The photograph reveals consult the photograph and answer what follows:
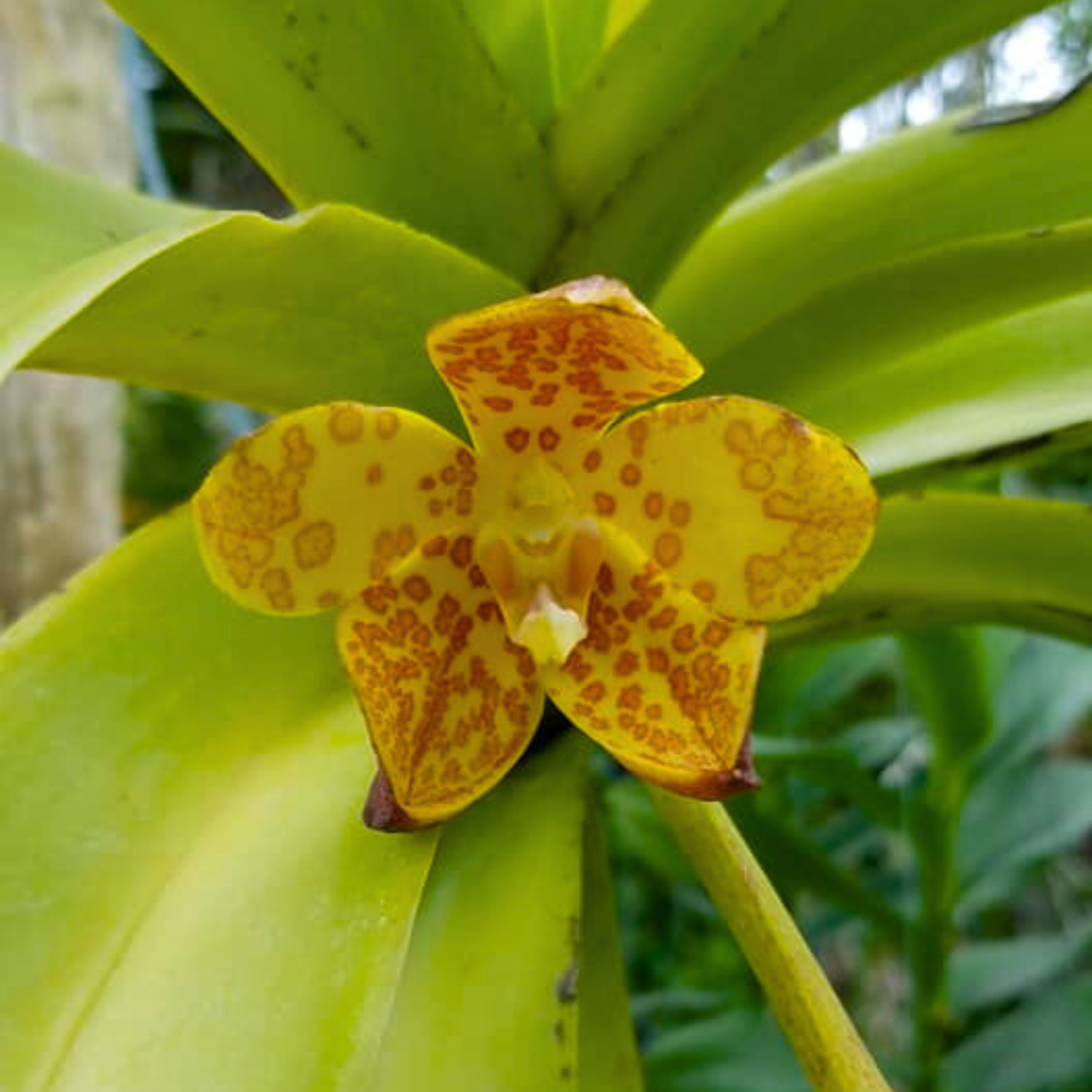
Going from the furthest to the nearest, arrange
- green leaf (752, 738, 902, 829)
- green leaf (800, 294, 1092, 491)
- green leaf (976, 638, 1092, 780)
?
green leaf (976, 638, 1092, 780) → green leaf (752, 738, 902, 829) → green leaf (800, 294, 1092, 491)

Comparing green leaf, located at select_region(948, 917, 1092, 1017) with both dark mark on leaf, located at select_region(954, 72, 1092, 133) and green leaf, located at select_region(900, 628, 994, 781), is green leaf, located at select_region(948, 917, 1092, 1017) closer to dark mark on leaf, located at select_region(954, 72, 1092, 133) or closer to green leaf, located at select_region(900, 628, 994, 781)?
green leaf, located at select_region(900, 628, 994, 781)

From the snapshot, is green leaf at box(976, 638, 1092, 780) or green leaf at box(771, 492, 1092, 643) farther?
green leaf at box(976, 638, 1092, 780)

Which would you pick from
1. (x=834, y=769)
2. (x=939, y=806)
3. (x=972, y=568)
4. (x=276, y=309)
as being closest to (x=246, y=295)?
(x=276, y=309)

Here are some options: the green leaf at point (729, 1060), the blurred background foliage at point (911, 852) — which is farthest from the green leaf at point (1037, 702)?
the green leaf at point (729, 1060)

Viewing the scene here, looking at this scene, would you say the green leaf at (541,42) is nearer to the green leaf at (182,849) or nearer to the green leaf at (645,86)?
the green leaf at (645,86)

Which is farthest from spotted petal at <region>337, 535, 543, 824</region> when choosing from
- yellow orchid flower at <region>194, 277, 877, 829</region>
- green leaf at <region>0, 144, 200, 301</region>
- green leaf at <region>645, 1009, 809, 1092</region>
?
green leaf at <region>645, 1009, 809, 1092</region>

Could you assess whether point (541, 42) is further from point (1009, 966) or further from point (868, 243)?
A: point (1009, 966)

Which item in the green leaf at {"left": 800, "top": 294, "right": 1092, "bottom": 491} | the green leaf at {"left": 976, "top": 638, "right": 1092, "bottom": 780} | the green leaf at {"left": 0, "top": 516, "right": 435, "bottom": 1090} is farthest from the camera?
the green leaf at {"left": 976, "top": 638, "right": 1092, "bottom": 780}

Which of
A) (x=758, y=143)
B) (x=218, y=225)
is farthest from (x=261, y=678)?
(x=758, y=143)
